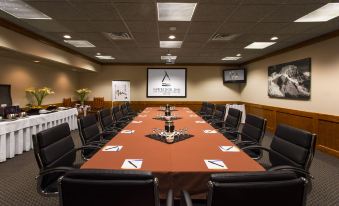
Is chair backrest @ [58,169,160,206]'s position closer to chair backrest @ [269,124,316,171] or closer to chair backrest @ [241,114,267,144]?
chair backrest @ [269,124,316,171]

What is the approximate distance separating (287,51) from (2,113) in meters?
6.79

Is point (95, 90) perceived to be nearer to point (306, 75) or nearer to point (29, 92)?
point (29, 92)

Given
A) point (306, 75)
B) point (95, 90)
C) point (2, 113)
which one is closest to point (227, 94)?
point (306, 75)

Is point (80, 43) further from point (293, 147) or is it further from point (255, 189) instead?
point (255, 189)

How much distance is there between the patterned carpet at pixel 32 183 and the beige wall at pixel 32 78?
2194mm

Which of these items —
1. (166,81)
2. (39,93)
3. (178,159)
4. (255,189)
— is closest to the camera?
(255,189)

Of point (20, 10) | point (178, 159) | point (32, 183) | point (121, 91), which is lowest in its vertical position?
point (32, 183)

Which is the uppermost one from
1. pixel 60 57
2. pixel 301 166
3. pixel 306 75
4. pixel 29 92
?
pixel 60 57

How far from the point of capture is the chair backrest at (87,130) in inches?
113

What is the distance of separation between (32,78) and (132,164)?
20.4ft

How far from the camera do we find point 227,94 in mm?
10164

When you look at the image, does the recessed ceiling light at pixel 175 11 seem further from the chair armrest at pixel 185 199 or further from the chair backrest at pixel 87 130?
the chair armrest at pixel 185 199

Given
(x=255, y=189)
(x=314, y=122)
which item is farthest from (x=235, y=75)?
(x=255, y=189)

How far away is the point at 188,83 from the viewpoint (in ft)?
33.2
